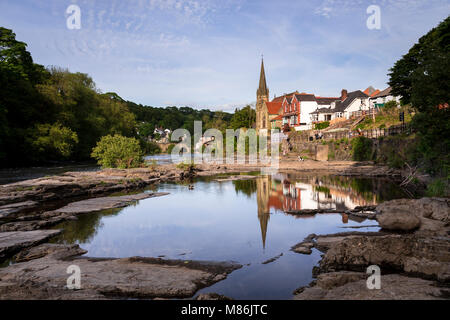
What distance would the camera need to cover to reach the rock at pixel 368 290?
632cm

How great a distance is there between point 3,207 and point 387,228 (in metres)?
19.5

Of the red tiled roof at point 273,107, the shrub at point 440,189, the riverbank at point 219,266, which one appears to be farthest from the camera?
the red tiled roof at point 273,107

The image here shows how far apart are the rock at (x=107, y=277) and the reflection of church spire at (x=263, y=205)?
417cm

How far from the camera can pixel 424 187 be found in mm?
24766

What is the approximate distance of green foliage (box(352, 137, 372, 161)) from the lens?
45156 millimetres

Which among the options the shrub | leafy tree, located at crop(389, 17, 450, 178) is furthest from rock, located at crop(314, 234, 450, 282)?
the shrub

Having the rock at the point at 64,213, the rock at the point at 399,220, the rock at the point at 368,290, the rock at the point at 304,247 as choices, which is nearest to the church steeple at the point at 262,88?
the rock at the point at 64,213

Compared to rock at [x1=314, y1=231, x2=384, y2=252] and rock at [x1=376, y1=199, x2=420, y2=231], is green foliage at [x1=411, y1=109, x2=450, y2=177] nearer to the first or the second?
rock at [x1=376, y1=199, x2=420, y2=231]

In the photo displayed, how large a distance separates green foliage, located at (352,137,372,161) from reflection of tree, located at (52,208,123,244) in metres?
38.2

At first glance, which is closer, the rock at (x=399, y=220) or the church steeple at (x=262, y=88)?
the rock at (x=399, y=220)

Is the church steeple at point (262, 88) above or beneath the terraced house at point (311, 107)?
above

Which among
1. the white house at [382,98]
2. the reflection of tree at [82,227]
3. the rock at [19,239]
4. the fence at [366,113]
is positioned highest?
the white house at [382,98]

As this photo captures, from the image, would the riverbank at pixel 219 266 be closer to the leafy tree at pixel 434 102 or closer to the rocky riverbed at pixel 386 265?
the rocky riverbed at pixel 386 265
